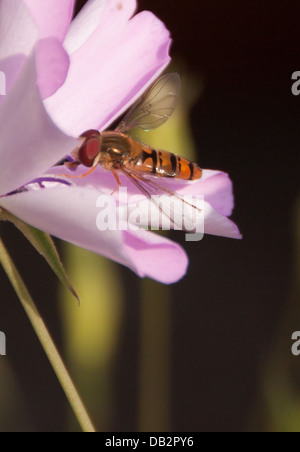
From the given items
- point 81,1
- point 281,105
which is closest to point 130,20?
point 81,1

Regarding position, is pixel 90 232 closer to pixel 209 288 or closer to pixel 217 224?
pixel 217 224

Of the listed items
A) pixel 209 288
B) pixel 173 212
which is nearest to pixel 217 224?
pixel 173 212

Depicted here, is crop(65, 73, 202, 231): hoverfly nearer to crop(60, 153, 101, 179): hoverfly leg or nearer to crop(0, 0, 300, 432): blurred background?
Result: crop(60, 153, 101, 179): hoverfly leg

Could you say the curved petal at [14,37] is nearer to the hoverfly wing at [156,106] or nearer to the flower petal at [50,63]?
the flower petal at [50,63]

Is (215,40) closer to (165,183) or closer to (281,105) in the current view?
(281,105)

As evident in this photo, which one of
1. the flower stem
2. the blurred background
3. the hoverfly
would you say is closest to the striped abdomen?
the hoverfly
